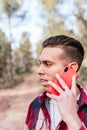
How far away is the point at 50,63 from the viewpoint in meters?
→ 1.10

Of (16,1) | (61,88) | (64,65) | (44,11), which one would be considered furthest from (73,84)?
(16,1)

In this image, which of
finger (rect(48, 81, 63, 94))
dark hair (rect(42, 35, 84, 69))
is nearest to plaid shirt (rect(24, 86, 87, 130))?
dark hair (rect(42, 35, 84, 69))

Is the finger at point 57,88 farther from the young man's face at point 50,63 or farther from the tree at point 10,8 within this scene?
the tree at point 10,8

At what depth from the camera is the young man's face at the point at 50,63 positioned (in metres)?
1.08

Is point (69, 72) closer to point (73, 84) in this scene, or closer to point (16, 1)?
point (73, 84)

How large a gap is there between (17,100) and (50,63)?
27.3 feet

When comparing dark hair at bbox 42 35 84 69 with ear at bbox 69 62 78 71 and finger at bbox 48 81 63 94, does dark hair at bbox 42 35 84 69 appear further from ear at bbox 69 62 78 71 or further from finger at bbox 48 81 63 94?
finger at bbox 48 81 63 94

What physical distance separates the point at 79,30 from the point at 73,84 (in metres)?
7.17

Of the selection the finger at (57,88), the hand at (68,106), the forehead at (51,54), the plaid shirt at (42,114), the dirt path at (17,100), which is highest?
the forehead at (51,54)

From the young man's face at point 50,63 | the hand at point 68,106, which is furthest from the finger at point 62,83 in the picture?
the young man's face at point 50,63

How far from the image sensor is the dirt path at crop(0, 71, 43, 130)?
8.71 m

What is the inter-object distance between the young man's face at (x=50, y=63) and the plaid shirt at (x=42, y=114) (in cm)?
12

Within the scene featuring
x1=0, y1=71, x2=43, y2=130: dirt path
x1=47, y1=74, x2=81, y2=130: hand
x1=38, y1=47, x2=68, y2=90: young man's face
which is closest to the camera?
x1=47, y1=74, x2=81, y2=130: hand

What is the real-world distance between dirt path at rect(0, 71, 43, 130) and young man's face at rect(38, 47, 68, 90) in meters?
7.47
